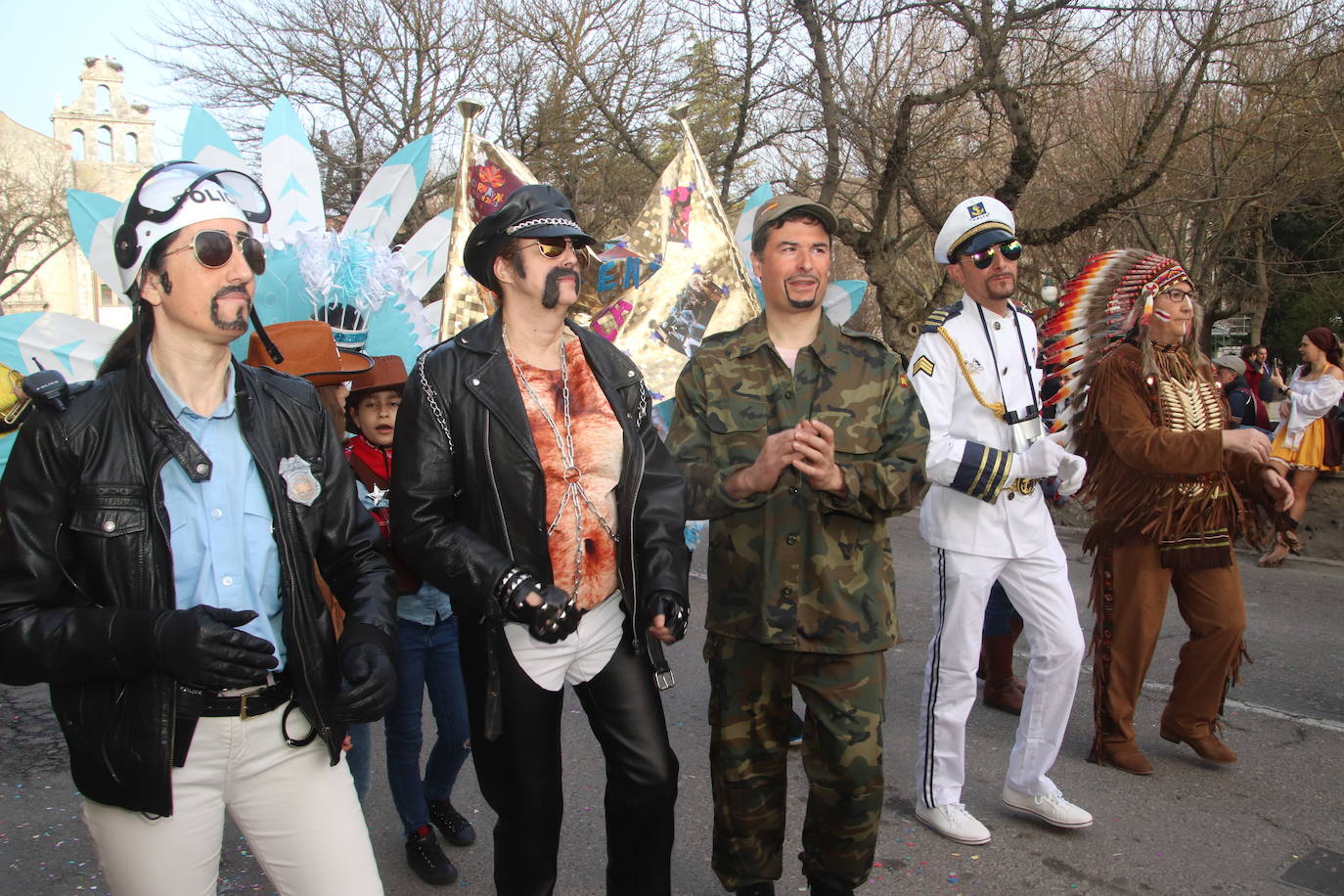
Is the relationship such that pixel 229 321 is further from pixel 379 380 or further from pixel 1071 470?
pixel 1071 470

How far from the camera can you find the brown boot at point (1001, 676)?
5039mm

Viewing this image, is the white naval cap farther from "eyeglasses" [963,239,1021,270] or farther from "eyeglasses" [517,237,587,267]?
"eyeglasses" [517,237,587,267]

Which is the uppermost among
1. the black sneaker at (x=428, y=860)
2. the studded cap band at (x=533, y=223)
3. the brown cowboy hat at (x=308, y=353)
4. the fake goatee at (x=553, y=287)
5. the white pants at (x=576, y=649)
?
the studded cap band at (x=533, y=223)

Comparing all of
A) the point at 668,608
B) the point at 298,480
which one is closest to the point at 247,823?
the point at 298,480

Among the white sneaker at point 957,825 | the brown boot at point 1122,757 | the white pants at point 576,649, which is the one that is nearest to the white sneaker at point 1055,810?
the white sneaker at point 957,825

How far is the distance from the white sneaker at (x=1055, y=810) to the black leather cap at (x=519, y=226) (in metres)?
2.53

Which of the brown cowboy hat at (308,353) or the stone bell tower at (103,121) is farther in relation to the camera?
the stone bell tower at (103,121)

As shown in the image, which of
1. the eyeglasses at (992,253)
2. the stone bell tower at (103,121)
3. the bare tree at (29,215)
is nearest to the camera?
the eyeglasses at (992,253)

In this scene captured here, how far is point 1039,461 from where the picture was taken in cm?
363

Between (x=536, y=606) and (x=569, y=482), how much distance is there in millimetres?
395

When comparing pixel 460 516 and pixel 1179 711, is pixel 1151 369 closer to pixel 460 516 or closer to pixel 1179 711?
pixel 1179 711

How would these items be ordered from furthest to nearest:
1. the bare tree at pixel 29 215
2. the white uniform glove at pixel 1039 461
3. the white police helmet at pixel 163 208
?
1. the bare tree at pixel 29 215
2. the white uniform glove at pixel 1039 461
3. the white police helmet at pixel 163 208

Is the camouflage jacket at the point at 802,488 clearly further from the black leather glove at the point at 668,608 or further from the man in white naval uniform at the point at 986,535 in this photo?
the man in white naval uniform at the point at 986,535

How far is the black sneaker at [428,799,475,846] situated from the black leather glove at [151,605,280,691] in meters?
2.01
